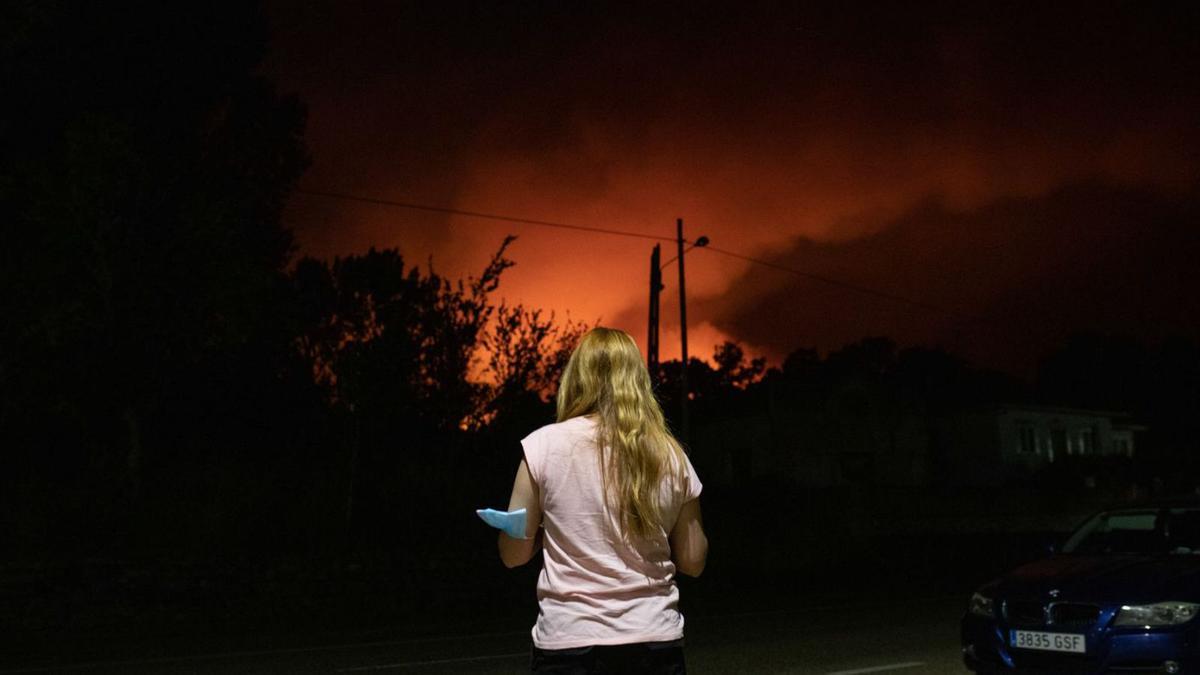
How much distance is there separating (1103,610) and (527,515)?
19.1 feet

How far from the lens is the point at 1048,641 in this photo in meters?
7.50

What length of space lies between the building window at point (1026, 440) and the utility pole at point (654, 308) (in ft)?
116

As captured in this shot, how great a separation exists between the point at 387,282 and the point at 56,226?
531 cm

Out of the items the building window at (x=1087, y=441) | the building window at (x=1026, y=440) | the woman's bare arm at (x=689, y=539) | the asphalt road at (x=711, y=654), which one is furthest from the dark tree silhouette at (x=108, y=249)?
the building window at (x=1087, y=441)

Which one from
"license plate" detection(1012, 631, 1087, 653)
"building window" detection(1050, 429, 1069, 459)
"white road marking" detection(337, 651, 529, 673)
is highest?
"building window" detection(1050, 429, 1069, 459)

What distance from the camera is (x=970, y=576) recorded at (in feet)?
87.0

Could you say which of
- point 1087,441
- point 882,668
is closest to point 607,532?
point 882,668

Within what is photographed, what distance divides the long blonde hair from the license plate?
→ 217 inches

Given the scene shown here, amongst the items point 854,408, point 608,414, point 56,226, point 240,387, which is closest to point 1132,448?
point 854,408

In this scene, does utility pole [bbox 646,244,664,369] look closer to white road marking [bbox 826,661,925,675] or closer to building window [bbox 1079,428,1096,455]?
white road marking [bbox 826,661,925,675]

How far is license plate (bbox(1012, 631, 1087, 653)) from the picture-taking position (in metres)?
7.34

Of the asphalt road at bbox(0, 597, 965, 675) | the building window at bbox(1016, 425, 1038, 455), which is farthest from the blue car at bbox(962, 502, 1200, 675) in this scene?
the building window at bbox(1016, 425, 1038, 455)

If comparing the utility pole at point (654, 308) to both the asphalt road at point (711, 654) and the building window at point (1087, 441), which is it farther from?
the building window at point (1087, 441)

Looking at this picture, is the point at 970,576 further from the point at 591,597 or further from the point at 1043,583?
the point at 591,597
